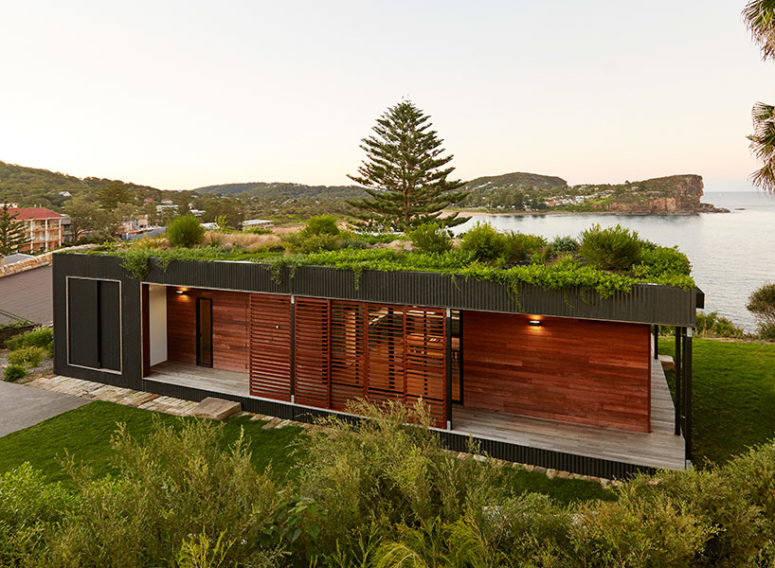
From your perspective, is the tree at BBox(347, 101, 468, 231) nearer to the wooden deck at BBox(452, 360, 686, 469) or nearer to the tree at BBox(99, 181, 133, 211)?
the wooden deck at BBox(452, 360, 686, 469)

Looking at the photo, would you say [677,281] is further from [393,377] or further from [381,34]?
[381,34]

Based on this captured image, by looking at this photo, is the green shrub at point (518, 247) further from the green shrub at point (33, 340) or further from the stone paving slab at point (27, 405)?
the green shrub at point (33, 340)

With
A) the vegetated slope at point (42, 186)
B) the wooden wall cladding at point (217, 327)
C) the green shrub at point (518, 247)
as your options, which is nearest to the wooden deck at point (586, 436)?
the green shrub at point (518, 247)

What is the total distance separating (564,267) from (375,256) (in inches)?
105

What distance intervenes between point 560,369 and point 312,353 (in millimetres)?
3504

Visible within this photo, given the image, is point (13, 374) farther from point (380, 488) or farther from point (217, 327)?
point (380, 488)

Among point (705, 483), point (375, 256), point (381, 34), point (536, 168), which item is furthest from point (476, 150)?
point (705, 483)

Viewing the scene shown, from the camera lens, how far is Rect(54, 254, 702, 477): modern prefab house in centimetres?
523

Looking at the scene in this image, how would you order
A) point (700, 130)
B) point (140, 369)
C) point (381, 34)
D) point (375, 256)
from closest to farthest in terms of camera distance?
point (375, 256)
point (140, 369)
point (381, 34)
point (700, 130)

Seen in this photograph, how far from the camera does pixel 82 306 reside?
27.9 ft

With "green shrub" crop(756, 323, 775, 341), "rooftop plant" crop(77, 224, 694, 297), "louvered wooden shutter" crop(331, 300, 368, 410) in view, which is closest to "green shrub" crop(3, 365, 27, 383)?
"rooftop plant" crop(77, 224, 694, 297)

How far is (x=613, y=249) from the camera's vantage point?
19.7 feet

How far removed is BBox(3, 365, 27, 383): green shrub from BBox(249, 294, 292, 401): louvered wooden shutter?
5.29m

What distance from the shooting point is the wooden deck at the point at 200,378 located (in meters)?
7.55
